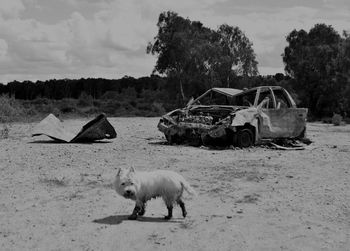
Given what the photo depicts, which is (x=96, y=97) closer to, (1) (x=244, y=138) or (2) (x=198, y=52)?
(2) (x=198, y=52)

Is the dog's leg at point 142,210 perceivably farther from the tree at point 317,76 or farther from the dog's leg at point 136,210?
the tree at point 317,76

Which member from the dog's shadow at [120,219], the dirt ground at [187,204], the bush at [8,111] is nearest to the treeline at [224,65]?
the bush at [8,111]

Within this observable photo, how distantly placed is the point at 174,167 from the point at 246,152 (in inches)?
150

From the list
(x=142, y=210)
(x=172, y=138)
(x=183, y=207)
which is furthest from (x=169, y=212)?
(x=172, y=138)

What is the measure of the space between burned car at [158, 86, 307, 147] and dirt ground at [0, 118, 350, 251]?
1.90m

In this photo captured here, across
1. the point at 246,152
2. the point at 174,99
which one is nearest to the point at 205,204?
the point at 246,152

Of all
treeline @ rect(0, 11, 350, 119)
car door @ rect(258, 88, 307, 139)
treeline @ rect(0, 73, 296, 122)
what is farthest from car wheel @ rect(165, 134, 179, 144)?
treeline @ rect(0, 11, 350, 119)

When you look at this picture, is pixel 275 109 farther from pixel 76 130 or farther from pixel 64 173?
pixel 64 173

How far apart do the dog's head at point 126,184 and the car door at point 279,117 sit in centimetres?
1020

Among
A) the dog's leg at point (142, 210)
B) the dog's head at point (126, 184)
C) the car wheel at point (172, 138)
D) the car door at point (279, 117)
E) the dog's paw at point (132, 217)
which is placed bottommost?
the dog's paw at point (132, 217)

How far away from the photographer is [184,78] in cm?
5291

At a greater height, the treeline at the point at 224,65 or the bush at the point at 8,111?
the treeline at the point at 224,65

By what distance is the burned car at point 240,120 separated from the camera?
54.4ft

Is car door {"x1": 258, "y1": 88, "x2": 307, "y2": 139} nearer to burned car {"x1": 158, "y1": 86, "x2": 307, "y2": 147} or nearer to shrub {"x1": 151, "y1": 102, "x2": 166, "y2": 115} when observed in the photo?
burned car {"x1": 158, "y1": 86, "x2": 307, "y2": 147}
